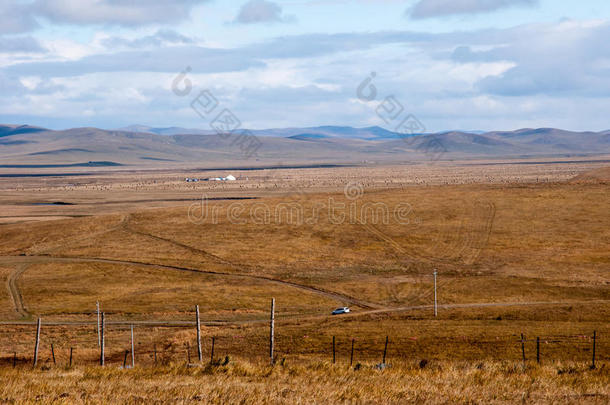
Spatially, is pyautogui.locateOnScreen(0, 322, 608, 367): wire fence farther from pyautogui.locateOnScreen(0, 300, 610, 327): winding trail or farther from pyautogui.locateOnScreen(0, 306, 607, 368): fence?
pyautogui.locateOnScreen(0, 300, 610, 327): winding trail

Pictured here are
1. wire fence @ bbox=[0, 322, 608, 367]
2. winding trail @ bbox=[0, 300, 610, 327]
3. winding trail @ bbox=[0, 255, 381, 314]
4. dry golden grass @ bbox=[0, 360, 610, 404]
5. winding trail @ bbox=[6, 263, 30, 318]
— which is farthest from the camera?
winding trail @ bbox=[0, 255, 381, 314]

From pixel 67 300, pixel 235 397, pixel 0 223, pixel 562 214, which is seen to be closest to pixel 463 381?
pixel 235 397

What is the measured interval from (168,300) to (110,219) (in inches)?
2027

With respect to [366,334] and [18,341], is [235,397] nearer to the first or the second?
[366,334]

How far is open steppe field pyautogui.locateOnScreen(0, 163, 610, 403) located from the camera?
2791cm

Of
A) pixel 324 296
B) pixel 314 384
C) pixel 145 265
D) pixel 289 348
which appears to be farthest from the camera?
pixel 145 265

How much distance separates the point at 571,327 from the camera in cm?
5072

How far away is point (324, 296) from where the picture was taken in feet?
237

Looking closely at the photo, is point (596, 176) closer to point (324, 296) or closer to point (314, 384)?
point (324, 296)

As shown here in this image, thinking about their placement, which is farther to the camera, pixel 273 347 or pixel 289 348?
pixel 289 348

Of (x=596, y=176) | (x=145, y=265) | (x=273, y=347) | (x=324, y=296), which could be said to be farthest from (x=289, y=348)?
(x=596, y=176)

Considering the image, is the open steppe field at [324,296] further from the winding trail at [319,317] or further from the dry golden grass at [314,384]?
the winding trail at [319,317]

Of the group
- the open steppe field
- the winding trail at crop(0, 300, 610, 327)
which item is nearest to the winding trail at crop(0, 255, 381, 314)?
the open steppe field

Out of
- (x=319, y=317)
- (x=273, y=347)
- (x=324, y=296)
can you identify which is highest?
(x=273, y=347)
